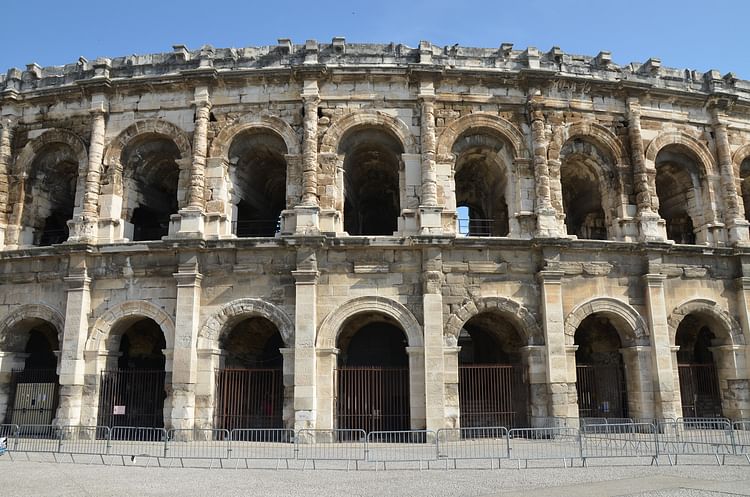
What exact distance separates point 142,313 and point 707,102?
16118 millimetres

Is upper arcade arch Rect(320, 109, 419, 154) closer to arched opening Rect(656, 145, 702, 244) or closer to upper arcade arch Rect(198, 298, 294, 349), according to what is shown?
upper arcade arch Rect(198, 298, 294, 349)

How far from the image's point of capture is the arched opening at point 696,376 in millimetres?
15559

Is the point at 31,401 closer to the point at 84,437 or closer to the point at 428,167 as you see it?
the point at 84,437

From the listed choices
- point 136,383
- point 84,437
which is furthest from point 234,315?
point 84,437

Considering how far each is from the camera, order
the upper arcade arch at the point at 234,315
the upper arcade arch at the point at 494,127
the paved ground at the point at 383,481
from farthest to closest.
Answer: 1. the upper arcade arch at the point at 494,127
2. the upper arcade arch at the point at 234,315
3. the paved ground at the point at 383,481

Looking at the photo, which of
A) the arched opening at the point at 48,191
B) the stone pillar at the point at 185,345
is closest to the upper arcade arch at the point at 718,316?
the stone pillar at the point at 185,345

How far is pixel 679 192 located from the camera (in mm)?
16953

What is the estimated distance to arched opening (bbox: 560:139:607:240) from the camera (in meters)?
15.8

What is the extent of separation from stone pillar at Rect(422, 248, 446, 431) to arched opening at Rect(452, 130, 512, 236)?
4.76 feet

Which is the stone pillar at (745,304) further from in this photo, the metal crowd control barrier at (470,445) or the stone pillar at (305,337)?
the stone pillar at (305,337)

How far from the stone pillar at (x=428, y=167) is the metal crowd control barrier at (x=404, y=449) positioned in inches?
184

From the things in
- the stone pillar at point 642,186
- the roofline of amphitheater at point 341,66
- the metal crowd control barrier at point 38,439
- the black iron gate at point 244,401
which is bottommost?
the metal crowd control barrier at point 38,439

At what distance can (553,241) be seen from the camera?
14.0 meters

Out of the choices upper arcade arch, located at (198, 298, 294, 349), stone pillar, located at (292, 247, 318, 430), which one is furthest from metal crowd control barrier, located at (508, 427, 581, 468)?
upper arcade arch, located at (198, 298, 294, 349)
